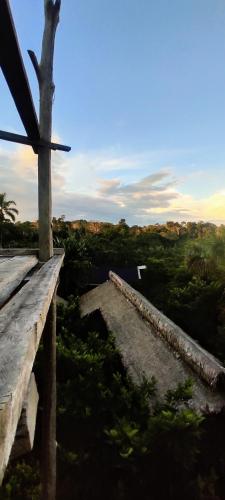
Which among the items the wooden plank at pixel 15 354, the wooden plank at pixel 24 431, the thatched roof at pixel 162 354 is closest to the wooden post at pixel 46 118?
the thatched roof at pixel 162 354

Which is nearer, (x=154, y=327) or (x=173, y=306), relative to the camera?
(x=154, y=327)

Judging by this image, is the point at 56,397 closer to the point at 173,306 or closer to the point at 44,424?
the point at 44,424

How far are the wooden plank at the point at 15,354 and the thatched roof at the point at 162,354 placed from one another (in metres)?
2.75

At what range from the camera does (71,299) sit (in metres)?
8.24

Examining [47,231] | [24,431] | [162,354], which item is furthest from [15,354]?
[162,354]

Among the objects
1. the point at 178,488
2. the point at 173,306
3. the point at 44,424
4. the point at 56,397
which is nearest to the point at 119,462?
the point at 178,488

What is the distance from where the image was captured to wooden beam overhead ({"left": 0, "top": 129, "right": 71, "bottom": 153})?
3465 millimetres

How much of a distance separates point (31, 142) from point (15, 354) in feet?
10.5

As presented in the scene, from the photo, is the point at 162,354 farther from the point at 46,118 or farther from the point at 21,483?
the point at 46,118

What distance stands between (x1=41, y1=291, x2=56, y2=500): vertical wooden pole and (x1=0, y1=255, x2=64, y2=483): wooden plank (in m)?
2.37

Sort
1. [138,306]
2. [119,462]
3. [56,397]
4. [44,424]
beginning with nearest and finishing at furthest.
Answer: [119,462] < [44,424] < [56,397] < [138,306]

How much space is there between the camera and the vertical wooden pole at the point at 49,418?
3.76m

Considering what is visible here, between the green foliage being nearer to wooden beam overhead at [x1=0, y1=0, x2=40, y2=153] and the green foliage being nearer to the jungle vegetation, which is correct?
the jungle vegetation

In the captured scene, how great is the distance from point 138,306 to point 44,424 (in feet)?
11.6
